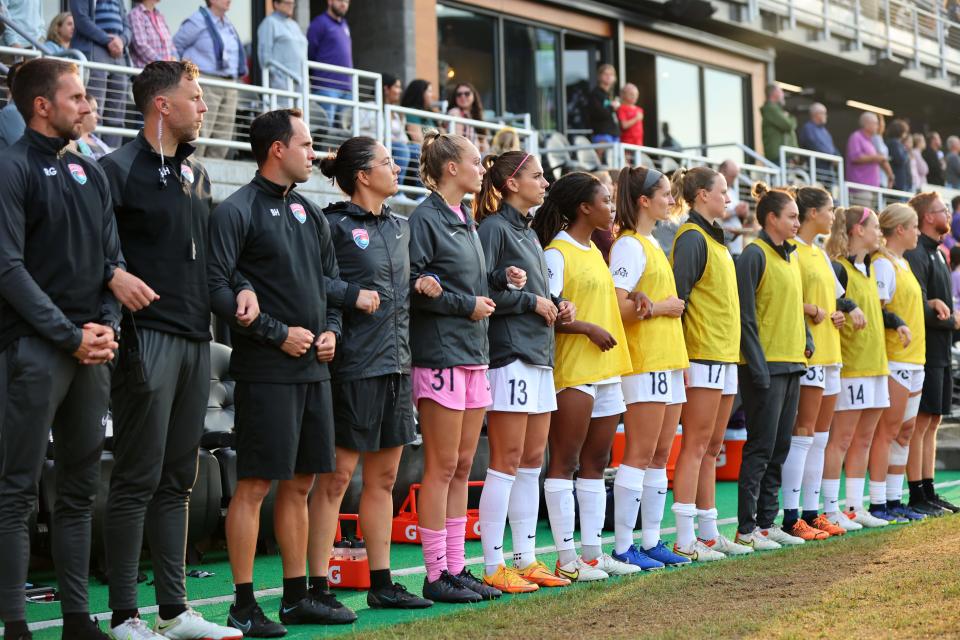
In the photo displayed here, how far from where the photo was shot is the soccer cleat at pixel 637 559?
727 centimetres

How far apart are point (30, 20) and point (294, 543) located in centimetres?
702

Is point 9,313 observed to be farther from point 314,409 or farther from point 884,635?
A: point 884,635

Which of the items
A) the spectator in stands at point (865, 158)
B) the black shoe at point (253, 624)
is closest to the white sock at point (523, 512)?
the black shoe at point (253, 624)

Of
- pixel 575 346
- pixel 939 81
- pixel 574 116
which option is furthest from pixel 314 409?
pixel 939 81

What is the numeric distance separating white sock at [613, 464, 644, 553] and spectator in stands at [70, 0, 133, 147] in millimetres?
5709

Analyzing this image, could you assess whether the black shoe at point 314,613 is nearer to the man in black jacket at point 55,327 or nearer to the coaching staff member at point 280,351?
the coaching staff member at point 280,351

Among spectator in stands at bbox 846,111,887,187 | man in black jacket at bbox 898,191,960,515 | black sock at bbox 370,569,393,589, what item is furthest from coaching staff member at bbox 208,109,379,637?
spectator in stands at bbox 846,111,887,187

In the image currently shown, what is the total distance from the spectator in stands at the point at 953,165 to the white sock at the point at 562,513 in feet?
78.3

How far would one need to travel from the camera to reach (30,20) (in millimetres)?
11219

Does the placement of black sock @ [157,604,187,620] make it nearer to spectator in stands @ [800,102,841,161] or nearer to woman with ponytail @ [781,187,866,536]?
woman with ponytail @ [781,187,866,536]

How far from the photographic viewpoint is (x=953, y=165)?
1129 inches

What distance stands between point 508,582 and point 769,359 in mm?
2503

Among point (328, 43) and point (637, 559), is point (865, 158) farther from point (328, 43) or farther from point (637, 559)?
point (637, 559)

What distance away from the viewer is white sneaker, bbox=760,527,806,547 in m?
8.29
